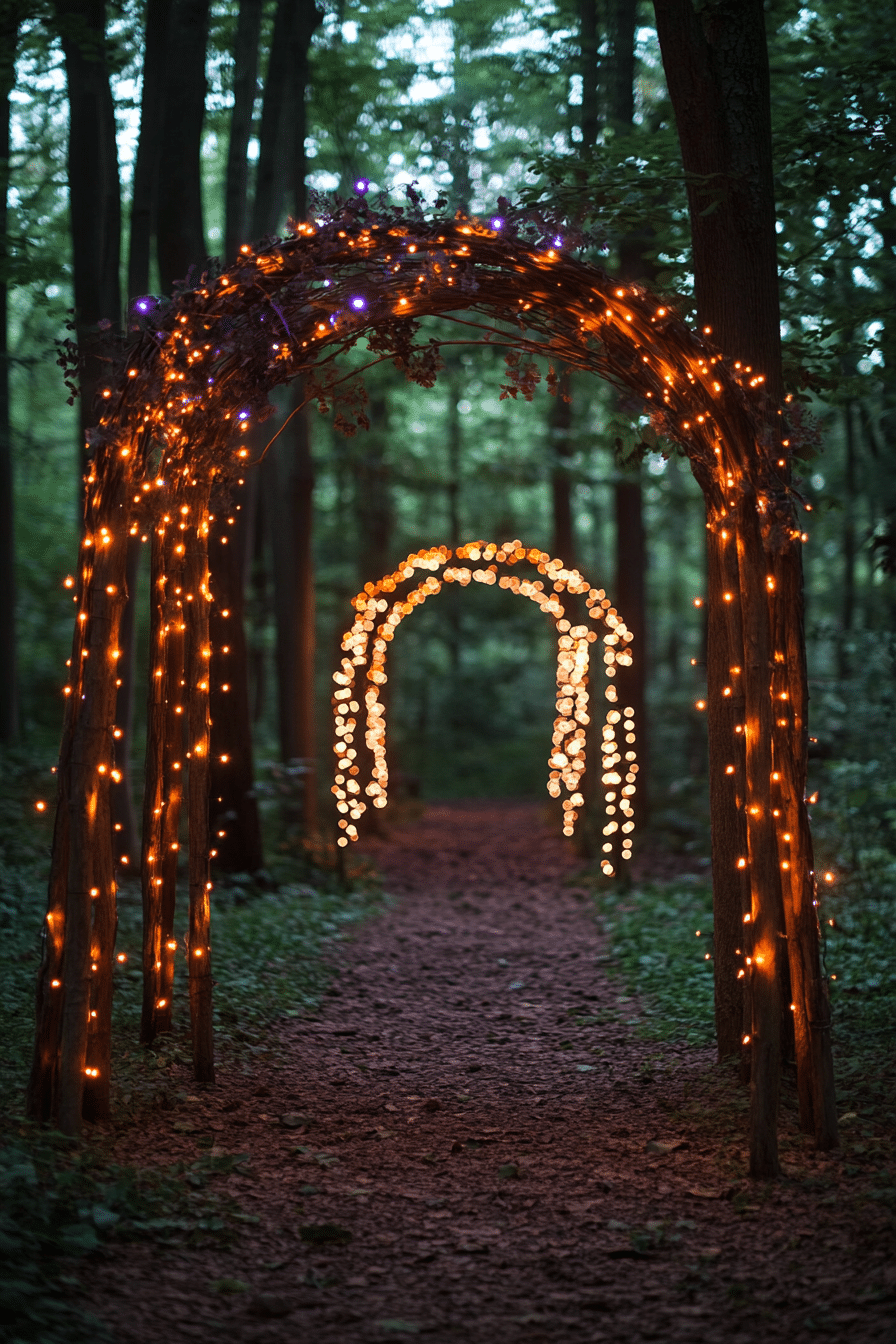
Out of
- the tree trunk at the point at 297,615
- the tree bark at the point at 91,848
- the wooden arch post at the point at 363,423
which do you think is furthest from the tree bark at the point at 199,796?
the tree trunk at the point at 297,615

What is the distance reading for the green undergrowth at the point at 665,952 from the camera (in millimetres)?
5332

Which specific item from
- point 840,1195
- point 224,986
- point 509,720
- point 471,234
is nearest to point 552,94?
point 471,234

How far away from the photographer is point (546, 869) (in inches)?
415

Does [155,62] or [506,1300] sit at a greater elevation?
[155,62]

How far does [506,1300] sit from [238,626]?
542cm

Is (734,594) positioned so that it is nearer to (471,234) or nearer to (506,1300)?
(471,234)

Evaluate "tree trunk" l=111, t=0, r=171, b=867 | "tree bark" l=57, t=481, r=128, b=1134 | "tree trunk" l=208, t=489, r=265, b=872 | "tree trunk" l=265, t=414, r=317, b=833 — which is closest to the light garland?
"tree trunk" l=208, t=489, r=265, b=872

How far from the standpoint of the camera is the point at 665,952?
265 inches

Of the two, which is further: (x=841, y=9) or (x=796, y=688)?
(x=841, y=9)

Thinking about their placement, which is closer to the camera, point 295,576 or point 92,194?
point 92,194

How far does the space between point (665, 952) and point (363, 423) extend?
394 cm

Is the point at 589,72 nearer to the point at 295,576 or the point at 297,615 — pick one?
the point at 295,576

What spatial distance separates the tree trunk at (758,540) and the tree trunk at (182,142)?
3.88 m

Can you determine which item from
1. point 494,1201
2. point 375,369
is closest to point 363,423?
point 494,1201
